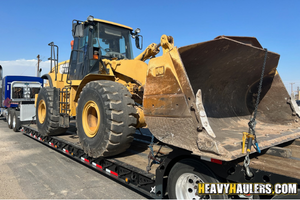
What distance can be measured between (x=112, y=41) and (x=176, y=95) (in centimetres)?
371

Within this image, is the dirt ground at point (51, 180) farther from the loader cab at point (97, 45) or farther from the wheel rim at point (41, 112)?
the loader cab at point (97, 45)

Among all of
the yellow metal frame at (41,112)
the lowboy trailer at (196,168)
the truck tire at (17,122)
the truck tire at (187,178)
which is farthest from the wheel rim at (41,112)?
the truck tire at (187,178)

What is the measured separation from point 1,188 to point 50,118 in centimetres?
251

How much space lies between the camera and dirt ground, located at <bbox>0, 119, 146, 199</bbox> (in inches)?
148

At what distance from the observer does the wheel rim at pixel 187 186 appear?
8.59 ft

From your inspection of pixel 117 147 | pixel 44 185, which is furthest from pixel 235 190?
pixel 44 185

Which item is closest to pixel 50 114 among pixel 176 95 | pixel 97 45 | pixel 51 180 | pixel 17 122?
pixel 51 180

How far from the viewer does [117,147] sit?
3887 millimetres

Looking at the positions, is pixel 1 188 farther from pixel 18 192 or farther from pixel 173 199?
pixel 173 199

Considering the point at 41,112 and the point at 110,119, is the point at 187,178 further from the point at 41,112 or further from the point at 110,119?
the point at 41,112

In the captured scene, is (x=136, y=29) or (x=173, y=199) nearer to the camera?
(x=173, y=199)

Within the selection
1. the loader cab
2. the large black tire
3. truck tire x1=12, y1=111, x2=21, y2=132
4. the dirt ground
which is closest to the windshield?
the loader cab

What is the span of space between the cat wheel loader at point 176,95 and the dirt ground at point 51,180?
63 centimetres

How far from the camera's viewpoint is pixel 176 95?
2633mm
